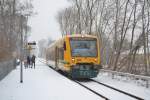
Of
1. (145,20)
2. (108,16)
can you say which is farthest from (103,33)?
(145,20)

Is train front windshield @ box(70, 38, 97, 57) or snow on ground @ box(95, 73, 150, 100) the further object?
train front windshield @ box(70, 38, 97, 57)

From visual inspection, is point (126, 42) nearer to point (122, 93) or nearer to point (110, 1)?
point (110, 1)

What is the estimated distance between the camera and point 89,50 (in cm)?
2483

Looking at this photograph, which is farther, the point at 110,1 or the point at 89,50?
the point at 110,1

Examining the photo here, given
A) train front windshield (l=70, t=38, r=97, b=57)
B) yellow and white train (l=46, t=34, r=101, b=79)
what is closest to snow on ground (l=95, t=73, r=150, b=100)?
yellow and white train (l=46, t=34, r=101, b=79)

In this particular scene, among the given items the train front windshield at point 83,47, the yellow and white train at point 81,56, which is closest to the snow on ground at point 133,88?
the yellow and white train at point 81,56

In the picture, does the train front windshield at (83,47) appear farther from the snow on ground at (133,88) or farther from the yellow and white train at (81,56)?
the snow on ground at (133,88)

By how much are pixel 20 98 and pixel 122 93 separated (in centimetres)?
465

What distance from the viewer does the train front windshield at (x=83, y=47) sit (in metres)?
24.6

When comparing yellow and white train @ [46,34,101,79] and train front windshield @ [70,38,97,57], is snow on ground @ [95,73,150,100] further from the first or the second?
train front windshield @ [70,38,97,57]

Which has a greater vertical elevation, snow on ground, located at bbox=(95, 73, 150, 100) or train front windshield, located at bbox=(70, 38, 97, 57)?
train front windshield, located at bbox=(70, 38, 97, 57)

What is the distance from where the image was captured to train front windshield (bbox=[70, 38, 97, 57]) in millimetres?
24641

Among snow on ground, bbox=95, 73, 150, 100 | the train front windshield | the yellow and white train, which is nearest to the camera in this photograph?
snow on ground, bbox=95, 73, 150, 100

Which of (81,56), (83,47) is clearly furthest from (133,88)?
(83,47)
